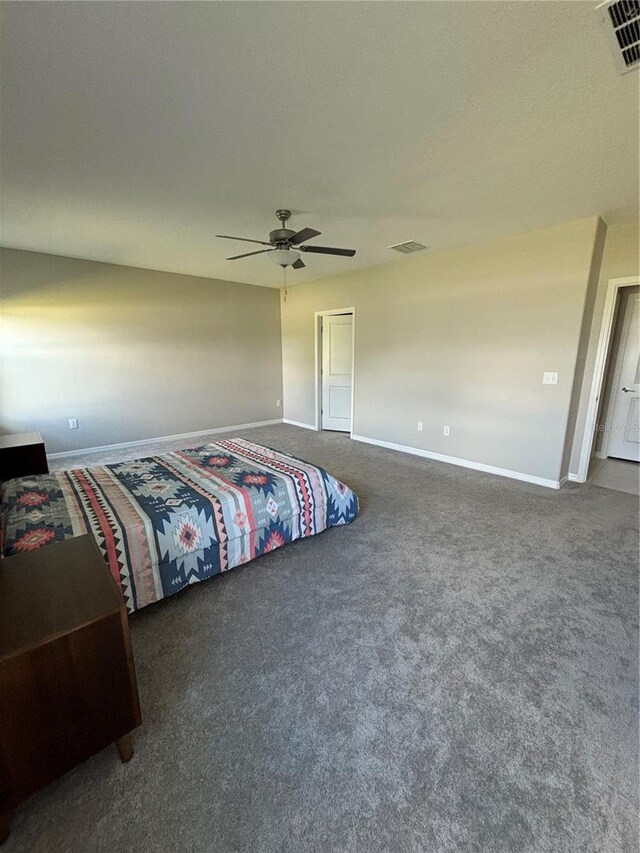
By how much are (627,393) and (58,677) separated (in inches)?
224

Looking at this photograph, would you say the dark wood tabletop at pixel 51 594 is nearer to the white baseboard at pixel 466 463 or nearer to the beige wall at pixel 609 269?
the white baseboard at pixel 466 463

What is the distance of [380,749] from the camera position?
1264 mm

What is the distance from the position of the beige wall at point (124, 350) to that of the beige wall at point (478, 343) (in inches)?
70.8

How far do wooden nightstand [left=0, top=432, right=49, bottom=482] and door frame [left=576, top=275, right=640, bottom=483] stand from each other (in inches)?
206

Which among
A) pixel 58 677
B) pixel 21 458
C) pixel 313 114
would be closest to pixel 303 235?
pixel 313 114

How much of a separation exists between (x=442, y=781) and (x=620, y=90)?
2.98 meters

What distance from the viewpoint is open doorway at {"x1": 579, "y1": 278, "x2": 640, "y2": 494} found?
3.93m

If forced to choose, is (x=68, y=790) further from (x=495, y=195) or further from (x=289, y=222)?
(x=495, y=195)

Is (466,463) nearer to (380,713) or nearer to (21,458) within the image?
(380,713)

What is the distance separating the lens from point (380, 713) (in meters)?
1.39

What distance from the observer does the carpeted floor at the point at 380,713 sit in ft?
3.46

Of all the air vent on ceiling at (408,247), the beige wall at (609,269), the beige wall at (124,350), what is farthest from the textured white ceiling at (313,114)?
the beige wall at (124,350)

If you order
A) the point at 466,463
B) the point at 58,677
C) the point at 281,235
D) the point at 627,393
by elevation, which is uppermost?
the point at 281,235

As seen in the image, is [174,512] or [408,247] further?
[408,247]
